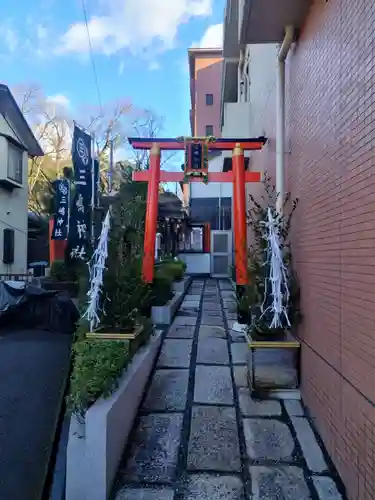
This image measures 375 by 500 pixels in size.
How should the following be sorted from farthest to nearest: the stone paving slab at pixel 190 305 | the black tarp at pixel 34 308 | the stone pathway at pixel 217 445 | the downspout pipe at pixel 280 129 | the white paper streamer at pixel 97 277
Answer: the stone paving slab at pixel 190 305
the black tarp at pixel 34 308
the downspout pipe at pixel 280 129
the white paper streamer at pixel 97 277
the stone pathway at pixel 217 445

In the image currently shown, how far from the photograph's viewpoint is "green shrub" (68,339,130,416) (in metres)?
3.01

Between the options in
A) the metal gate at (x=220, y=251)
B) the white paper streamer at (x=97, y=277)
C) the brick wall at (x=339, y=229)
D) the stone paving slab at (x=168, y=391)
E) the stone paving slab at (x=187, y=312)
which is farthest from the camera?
the metal gate at (x=220, y=251)

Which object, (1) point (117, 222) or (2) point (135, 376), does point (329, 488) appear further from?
(1) point (117, 222)

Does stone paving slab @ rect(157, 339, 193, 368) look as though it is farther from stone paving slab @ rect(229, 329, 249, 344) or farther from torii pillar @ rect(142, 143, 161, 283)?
torii pillar @ rect(142, 143, 161, 283)

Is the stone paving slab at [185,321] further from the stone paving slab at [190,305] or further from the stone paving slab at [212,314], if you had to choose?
the stone paving slab at [190,305]

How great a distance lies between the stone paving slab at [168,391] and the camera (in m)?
3.92

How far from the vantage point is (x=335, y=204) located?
3014mm

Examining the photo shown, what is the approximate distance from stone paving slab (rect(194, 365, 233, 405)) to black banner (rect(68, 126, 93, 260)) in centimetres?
335

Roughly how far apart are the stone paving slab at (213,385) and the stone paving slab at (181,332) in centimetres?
131

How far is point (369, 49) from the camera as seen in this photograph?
2.36m

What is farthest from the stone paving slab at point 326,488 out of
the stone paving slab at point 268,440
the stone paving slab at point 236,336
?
the stone paving slab at point 236,336

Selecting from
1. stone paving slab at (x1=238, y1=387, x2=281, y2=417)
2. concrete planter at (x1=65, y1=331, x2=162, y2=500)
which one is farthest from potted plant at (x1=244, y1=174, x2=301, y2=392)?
concrete planter at (x1=65, y1=331, x2=162, y2=500)

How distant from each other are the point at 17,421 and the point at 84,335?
3.40 ft

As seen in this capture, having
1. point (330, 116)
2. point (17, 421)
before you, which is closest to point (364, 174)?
point (330, 116)
